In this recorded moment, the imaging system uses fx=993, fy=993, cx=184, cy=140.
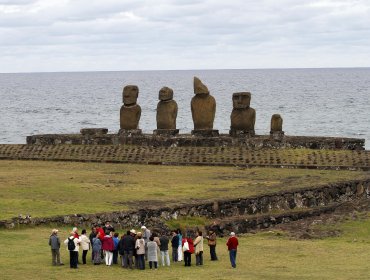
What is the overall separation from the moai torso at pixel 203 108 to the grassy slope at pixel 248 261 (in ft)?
68.5

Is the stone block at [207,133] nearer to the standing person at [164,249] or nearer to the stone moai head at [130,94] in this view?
the stone moai head at [130,94]

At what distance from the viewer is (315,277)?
25703 millimetres

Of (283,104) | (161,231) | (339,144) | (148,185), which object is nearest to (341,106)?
(283,104)

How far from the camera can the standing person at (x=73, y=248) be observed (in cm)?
2634

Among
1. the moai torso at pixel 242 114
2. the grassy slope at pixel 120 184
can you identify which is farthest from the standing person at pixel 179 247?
the moai torso at pixel 242 114

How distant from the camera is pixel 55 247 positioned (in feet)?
86.7

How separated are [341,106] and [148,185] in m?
98.0

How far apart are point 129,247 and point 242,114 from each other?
88.4 ft

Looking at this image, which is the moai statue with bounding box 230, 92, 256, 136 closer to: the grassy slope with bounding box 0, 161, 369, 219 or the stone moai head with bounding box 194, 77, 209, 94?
the stone moai head with bounding box 194, 77, 209, 94

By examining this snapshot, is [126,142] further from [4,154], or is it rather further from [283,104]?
[283,104]

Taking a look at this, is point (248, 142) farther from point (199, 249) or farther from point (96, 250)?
point (96, 250)

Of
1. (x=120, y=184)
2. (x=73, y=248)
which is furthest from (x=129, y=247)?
(x=120, y=184)

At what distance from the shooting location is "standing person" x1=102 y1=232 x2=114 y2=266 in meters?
26.9

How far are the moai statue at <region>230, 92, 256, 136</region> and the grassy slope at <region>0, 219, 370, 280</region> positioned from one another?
19751mm
